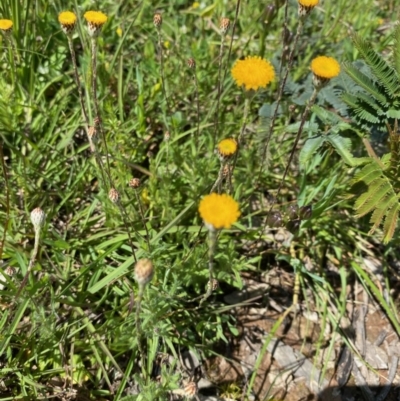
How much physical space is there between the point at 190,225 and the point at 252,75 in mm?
937

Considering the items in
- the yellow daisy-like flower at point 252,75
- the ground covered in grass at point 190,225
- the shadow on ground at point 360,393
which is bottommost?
the shadow on ground at point 360,393

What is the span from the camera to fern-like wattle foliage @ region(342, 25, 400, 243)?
1.90 metres

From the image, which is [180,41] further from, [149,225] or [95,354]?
[95,354]

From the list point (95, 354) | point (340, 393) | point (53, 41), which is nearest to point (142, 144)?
point (53, 41)

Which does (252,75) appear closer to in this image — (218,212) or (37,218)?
(218,212)

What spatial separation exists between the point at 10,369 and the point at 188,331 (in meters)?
0.76

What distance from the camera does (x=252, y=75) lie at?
1.68 metres

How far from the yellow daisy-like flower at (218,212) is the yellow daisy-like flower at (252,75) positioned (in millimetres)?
518

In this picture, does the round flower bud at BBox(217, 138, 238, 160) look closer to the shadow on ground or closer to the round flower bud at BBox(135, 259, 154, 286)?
the round flower bud at BBox(135, 259, 154, 286)

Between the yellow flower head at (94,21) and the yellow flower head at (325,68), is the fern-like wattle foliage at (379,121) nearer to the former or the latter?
the yellow flower head at (325,68)

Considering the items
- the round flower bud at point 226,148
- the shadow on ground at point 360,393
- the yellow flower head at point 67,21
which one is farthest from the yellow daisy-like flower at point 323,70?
the shadow on ground at point 360,393

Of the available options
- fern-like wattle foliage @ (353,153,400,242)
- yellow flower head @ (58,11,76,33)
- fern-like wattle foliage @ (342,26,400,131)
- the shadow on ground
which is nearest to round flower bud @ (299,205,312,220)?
fern-like wattle foliage @ (353,153,400,242)

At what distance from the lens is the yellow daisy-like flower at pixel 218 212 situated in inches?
52.6

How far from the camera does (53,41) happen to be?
2809 millimetres
